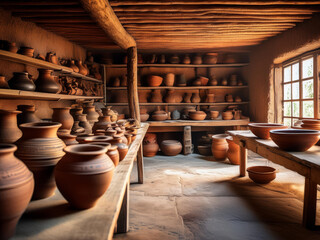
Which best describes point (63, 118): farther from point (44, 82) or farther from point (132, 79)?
point (132, 79)

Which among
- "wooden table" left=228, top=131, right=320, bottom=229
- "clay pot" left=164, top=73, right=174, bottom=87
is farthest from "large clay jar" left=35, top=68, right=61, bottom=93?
"clay pot" left=164, top=73, right=174, bottom=87

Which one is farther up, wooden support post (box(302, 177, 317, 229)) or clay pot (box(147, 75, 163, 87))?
clay pot (box(147, 75, 163, 87))

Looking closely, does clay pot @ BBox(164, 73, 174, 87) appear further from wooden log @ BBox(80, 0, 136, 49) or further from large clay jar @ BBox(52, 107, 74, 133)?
large clay jar @ BBox(52, 107, 74, 133)

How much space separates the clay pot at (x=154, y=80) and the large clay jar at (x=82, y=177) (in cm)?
539

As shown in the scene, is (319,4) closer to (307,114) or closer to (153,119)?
(307,114)

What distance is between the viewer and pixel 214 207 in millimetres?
2912

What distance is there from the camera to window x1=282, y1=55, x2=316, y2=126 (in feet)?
13.6

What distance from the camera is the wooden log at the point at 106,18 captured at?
2703 millimetres

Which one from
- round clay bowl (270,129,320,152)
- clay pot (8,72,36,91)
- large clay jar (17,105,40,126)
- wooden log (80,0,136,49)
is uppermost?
wooden log (80,0,136,49)

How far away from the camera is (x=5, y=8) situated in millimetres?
3229

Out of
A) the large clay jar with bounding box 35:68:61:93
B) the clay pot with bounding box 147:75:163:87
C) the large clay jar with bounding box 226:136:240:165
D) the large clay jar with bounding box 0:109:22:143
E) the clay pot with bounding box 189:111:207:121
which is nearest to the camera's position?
the large clay jar with bounding box 0:109:22:143

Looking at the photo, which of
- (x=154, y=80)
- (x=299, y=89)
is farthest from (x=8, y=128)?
(x=154, y=80)

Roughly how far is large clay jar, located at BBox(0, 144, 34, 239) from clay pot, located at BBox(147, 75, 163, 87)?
561 centimetres

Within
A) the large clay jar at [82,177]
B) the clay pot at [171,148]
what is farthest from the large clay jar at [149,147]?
the large clay jar at [82,177]
